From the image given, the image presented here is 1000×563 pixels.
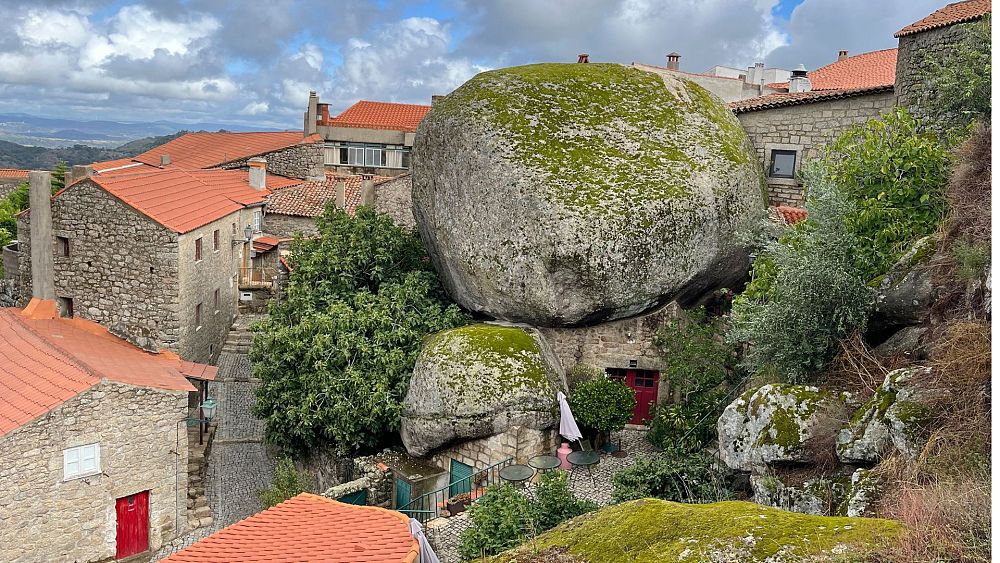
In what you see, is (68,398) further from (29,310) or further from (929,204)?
(929,204)

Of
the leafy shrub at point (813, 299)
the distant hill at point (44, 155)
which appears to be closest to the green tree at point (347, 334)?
the leafy shrub at point (813, 299)

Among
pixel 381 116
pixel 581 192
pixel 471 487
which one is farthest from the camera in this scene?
pixel 381 116

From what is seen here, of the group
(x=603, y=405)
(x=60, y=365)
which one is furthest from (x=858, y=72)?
(x=60, y=365)

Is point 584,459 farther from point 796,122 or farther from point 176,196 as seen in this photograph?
point 176,196

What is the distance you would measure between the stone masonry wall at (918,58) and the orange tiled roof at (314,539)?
1192 centimetres

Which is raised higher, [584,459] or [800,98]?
[800,98]

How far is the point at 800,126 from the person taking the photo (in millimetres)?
18781

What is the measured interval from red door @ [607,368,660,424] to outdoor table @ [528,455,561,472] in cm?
355

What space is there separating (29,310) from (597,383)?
46.2ft

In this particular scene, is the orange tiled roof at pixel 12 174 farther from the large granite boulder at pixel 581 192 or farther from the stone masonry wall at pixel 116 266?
the large granite boulder at pixel 581 192

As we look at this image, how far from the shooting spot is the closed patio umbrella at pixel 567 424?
15789 millimetres

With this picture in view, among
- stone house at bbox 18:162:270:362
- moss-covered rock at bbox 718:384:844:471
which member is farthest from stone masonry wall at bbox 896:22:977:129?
stone house at bbox 18:162:270:362

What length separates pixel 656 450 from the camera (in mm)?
16531

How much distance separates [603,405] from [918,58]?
937 centimetres
